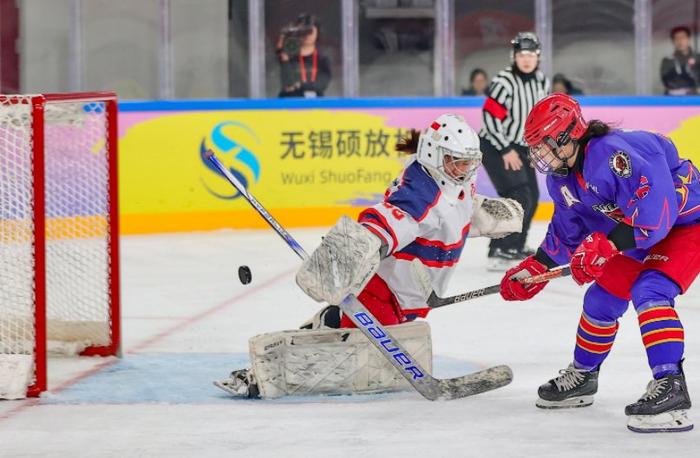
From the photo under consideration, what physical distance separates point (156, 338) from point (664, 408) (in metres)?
2.16

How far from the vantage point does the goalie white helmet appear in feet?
12.1

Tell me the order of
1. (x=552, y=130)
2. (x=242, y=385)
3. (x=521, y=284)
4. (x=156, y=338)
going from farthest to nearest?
(x=156, y=338) → (x=242, y=385) → (x=521, y=284) → (x=552, y=130)

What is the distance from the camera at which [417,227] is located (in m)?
3.65

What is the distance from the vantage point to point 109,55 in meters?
8.58

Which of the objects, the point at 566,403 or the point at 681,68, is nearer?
the point at 566,403

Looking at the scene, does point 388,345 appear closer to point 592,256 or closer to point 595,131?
point 592,256

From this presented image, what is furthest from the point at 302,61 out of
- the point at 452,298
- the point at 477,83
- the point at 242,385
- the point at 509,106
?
the point at 242,385

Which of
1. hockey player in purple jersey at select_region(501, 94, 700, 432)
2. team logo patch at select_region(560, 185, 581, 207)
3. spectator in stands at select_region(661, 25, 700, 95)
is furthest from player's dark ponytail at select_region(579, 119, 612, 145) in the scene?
spectator in stands at select_region(661, 25, 700, 95)

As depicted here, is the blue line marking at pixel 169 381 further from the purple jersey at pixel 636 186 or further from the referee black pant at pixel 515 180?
the referee black pant at pixel 515 180

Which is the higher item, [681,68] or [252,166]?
[681,68]

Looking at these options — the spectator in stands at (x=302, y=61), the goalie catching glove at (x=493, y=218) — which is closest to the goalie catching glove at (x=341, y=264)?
the goalie catching glove at (x=493, y=218)

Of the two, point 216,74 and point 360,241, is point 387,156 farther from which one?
point 360,241

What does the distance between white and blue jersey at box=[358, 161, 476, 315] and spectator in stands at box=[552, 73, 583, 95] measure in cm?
519

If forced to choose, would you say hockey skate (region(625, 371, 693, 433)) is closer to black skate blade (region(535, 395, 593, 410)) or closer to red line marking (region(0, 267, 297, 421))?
black skate blade (region(535, 395, 593, 410))
